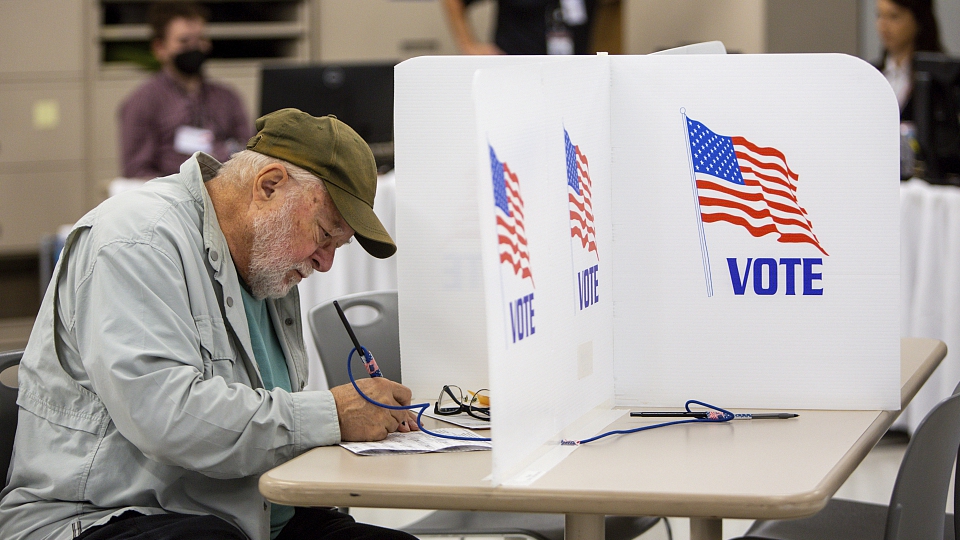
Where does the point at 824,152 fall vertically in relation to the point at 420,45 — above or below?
below

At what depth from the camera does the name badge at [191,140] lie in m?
4.43

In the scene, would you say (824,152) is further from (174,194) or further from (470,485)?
(174,194)

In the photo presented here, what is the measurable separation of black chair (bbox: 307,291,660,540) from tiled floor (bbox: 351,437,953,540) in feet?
2.10

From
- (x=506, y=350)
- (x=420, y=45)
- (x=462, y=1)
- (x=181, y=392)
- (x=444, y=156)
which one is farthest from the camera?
(x=420, y=45)

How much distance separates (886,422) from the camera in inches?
57.8

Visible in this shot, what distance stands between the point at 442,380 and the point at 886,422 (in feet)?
2.12

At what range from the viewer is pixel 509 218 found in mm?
1158

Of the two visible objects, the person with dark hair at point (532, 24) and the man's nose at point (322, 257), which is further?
the person with dark hair at point (532, 24)

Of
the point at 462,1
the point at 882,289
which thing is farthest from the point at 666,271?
the point at 462,1

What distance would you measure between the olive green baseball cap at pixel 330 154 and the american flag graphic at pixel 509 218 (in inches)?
14.7

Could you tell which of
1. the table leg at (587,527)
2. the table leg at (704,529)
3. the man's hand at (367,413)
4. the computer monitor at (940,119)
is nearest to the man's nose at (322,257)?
the man's hand at (367,413)

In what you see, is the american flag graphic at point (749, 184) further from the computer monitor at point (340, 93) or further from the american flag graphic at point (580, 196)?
the computer monitor at point (340, 93)

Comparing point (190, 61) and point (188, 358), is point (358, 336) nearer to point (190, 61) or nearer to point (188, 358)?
point (188, 358)

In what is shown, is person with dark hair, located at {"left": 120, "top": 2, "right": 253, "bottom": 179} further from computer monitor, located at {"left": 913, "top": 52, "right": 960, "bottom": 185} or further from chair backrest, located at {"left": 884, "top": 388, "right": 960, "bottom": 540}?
chair backrest, located at {"left": 884, "top": 388, "right": 960, "bottom": 540}
